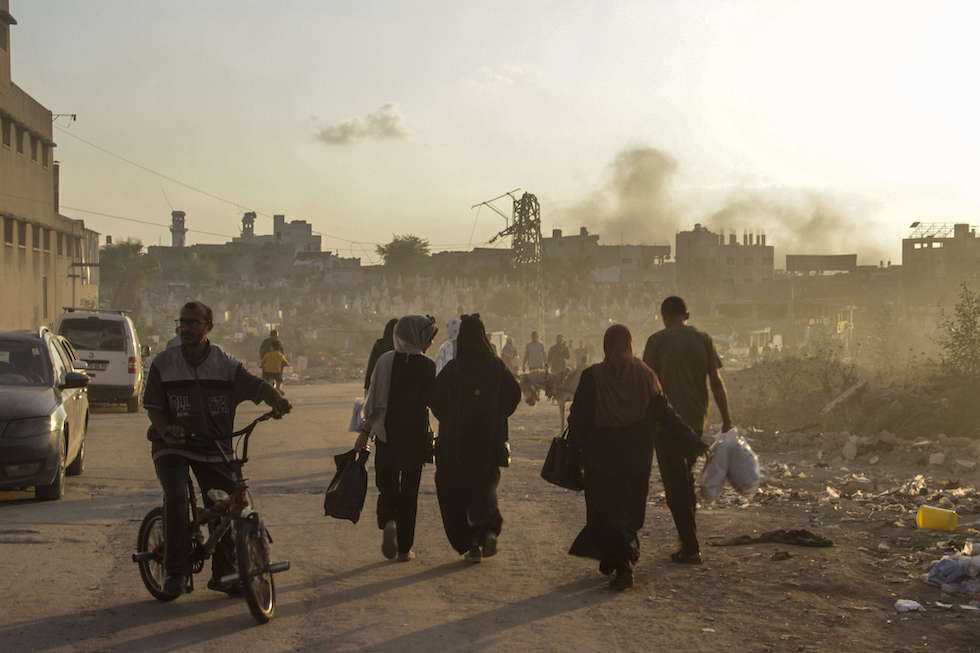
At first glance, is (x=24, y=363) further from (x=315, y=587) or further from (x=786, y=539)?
(x=786, y=539)

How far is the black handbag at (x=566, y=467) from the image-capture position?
25.7 ft

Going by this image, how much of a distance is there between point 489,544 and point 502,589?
0.84 meters

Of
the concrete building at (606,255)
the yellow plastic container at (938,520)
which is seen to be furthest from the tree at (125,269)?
the yellow plastic container at (938,520)

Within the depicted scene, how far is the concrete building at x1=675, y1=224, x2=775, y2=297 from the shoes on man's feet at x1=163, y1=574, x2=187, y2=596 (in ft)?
314

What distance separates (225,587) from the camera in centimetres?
672

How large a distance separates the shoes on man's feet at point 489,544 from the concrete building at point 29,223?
38.2 metres

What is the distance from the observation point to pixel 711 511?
11156mm

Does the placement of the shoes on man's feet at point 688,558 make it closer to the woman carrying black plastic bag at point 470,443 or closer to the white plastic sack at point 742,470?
the white plastic sack at point 742,470

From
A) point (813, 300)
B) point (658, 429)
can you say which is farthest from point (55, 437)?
point (813, 300)

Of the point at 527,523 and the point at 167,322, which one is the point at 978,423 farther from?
the point at 167,322

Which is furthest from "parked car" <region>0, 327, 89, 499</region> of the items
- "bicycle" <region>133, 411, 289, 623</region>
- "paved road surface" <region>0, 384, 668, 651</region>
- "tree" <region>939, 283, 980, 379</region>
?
"tree" <region>939, 283, 980, 379</region>

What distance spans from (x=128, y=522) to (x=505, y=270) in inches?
3372

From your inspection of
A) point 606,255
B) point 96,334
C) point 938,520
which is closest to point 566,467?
point 938,520

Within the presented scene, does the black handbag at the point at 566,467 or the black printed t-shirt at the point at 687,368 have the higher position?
the black printed t-shirt at the point at 687,368
